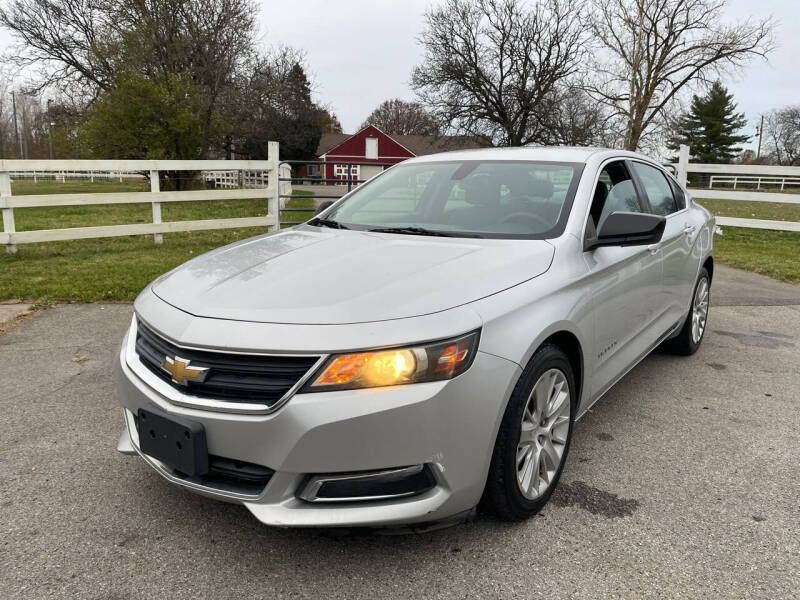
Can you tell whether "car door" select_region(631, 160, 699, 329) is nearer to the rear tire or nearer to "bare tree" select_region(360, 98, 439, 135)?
the rear tire

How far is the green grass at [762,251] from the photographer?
28.9 ft

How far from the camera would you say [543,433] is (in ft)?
8.55

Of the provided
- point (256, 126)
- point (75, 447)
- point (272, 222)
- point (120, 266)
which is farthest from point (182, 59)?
point (75, 447)

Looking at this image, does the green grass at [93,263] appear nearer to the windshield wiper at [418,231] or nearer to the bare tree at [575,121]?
the windshield wiper at [418,231]

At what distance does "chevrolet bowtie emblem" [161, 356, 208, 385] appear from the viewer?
2139 millimetres

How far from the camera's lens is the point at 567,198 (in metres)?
3.18

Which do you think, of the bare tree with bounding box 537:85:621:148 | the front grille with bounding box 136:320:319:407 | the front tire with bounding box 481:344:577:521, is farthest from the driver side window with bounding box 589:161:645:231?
the bare tree with bounding box 537:85:621:148

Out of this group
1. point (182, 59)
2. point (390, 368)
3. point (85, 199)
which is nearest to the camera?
point (390, 368)

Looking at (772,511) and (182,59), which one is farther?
(182,59)

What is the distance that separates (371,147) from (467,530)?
191 feet

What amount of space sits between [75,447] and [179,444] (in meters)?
1.44

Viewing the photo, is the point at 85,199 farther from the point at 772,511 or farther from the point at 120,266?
the point at 772,511

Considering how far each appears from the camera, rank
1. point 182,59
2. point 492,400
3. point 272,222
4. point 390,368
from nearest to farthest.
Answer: point 390,368
point 492,400
point 272,222
point 182,59

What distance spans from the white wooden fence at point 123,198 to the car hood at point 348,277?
610 cm
